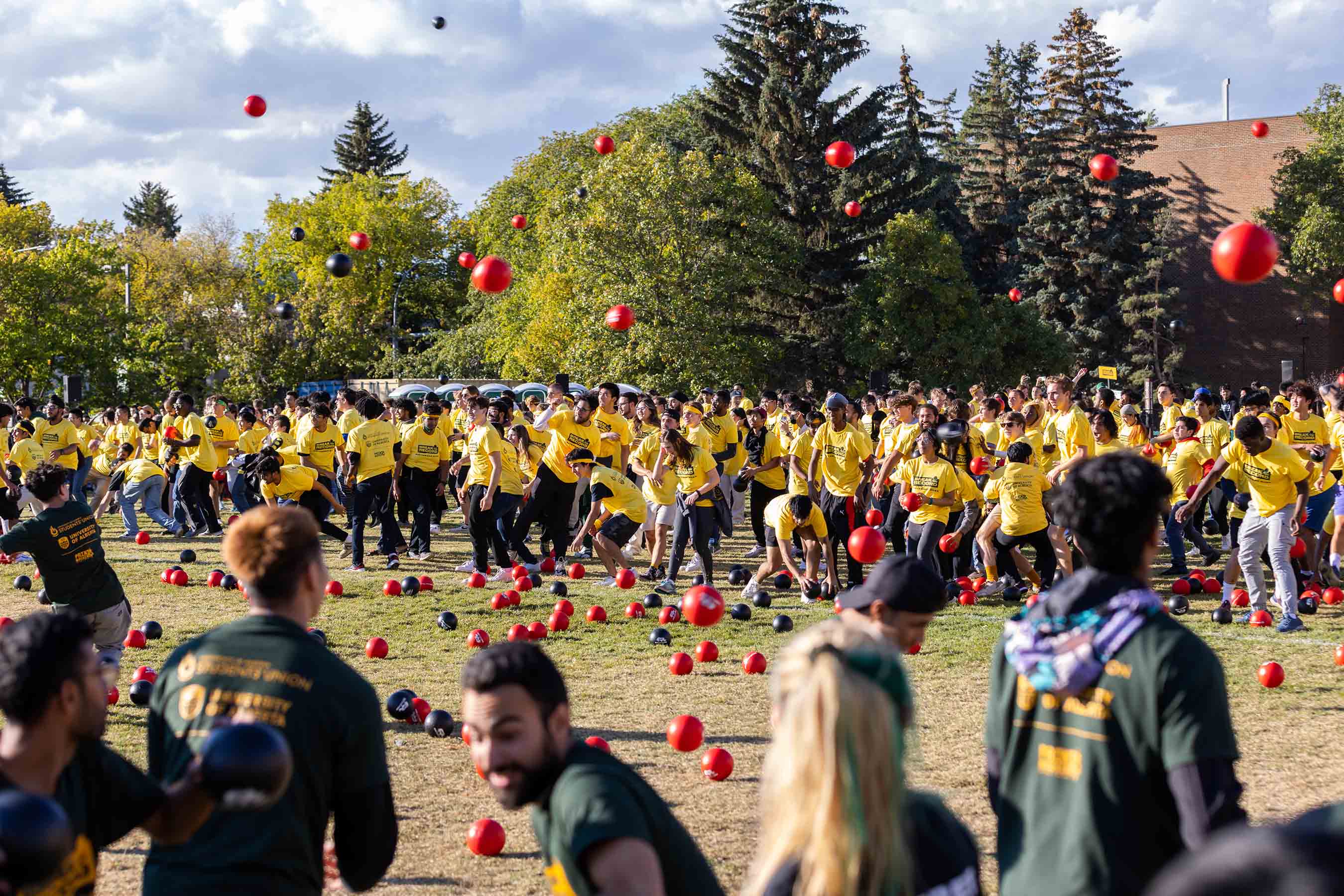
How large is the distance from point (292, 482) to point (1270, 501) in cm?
1058

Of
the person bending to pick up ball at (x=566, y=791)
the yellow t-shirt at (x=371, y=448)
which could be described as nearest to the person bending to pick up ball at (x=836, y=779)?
the person bending to pick up ball at (x=566, y=791)

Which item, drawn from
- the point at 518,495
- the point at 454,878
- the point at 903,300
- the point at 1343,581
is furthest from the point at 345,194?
the point at 454,878

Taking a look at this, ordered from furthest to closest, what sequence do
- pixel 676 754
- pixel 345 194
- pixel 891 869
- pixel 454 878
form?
pixel 345 194 → pixel 676 754 → pixel 454 878 → pixel 891 869

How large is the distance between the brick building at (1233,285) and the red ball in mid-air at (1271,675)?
4812 centimetres

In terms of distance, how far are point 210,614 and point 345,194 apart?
Answer: 53530 millimetres

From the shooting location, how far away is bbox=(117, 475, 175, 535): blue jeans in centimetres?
1761

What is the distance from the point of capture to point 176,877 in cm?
297

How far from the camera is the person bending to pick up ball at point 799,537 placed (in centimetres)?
1184

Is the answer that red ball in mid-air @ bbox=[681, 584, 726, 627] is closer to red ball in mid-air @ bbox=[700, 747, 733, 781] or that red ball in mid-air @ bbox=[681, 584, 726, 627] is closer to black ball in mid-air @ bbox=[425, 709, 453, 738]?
black ball in mid-air @ bbox=[425, 709, 453, 738]

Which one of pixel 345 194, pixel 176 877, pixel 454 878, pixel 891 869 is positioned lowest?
pixel 454 878

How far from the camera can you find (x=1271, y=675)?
8.54m

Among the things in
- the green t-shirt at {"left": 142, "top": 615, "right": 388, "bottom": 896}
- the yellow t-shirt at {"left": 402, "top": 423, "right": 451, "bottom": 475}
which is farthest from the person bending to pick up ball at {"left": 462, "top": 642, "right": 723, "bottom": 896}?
the yellow t-shirt at {"left": 402, "top": 423, "right": 451, "bottom": 475}

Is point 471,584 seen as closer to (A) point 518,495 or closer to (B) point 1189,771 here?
(A) point 518,495

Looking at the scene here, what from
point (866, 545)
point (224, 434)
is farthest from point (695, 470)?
point (224, 434)
